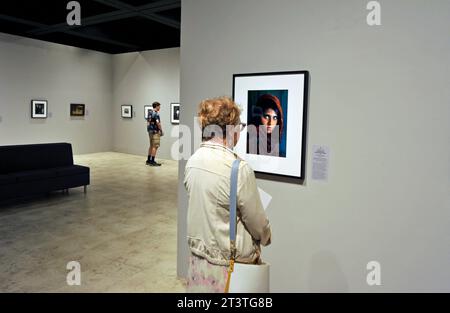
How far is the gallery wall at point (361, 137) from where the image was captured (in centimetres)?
249

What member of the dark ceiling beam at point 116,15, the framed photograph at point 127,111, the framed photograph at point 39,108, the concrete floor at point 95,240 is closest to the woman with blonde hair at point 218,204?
the concrete floor at point 95,240

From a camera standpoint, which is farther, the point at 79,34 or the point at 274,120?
the point at 79,34

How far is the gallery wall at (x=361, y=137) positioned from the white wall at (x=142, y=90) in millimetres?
10927

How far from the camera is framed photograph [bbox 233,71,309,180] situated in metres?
3.04

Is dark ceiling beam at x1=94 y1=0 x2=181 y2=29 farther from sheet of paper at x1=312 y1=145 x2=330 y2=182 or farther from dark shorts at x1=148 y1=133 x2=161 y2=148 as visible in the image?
sheet of paper at x1=312 y1=145 x2=330 y2=182

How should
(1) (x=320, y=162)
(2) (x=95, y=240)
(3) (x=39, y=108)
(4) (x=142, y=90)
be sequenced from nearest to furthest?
(1) (x=320, y=162) < (2) (x=95, y=240) < (3) (x=39, y=108) < (4) (x=142, y=90)

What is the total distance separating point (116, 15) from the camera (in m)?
9.77

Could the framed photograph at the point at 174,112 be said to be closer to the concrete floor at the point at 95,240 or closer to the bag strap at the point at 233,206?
the concrete floor at the point at 95,240

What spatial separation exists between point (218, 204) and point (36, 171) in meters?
6.79

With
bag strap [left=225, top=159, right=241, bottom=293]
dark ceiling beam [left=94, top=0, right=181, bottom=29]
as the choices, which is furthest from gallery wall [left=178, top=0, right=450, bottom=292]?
dark ceiling beam [left=94, top=0, right=181, bottom=29]

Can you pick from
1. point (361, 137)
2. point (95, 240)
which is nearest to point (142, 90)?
point (95, 240)

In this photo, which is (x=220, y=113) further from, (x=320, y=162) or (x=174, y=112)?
(x=174, y=112)

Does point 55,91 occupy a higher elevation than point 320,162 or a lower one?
higher

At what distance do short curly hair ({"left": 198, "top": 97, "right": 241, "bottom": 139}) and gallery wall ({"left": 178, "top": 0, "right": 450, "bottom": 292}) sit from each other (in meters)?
1.16
